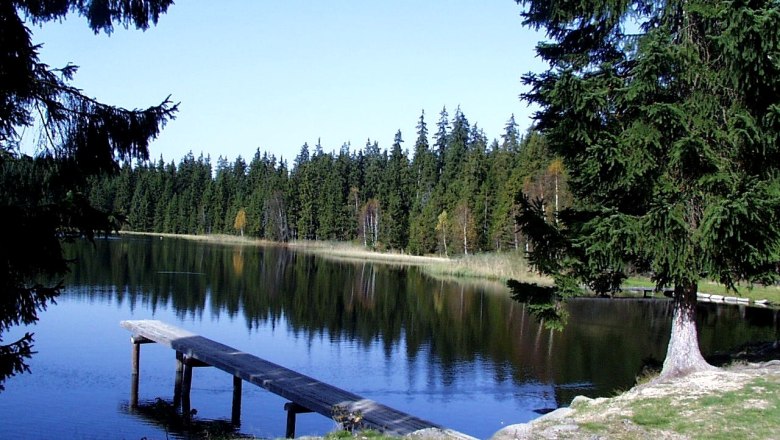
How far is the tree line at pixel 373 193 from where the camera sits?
203 ft

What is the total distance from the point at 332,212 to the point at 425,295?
52.8m

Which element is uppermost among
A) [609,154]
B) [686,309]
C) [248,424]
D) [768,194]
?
[609,154]

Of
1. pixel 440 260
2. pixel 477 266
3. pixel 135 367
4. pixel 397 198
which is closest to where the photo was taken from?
pixel 135 367

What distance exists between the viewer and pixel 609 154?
34.7ft

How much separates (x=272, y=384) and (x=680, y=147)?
9021 mm

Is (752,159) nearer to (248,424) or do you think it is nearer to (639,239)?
(639,239)

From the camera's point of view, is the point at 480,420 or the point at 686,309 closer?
the point at 686,309

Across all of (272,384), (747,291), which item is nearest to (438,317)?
(272,384)

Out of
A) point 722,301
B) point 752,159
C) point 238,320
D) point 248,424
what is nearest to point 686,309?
point 752,159

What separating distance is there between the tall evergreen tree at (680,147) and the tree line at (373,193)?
35.4 m

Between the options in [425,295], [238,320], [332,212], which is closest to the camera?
[238,320]

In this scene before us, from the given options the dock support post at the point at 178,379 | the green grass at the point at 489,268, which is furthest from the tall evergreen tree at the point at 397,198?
the dock support post at the point at 178,379

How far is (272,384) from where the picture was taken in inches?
555

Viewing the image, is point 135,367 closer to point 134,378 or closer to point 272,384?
point 134,378
